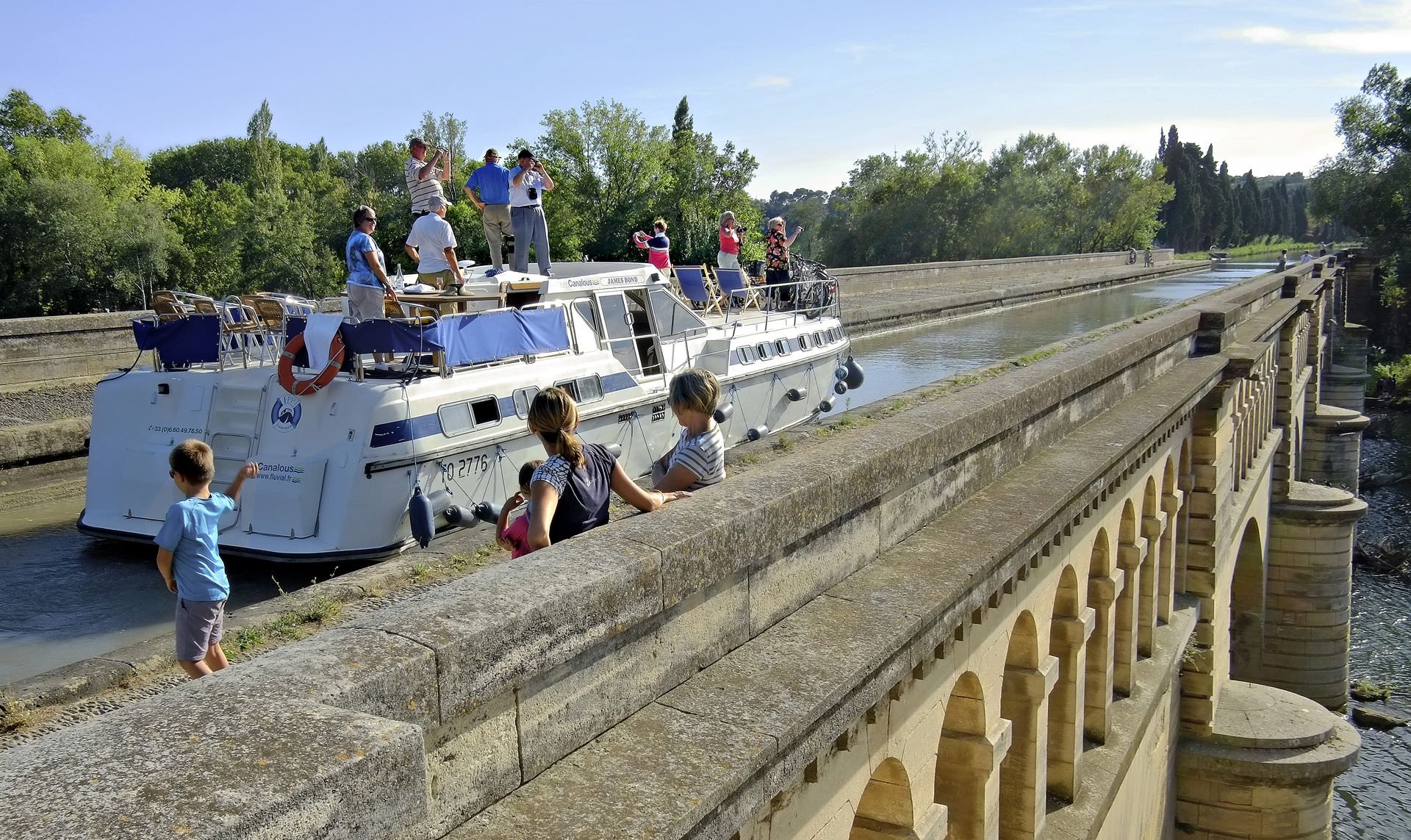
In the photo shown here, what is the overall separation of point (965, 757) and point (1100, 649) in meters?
4.42

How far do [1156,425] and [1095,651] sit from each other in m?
2.09

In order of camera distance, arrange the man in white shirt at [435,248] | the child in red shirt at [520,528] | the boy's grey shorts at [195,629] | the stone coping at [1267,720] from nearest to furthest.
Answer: the child in red shirt at [520,528] → the boy's grey shorts at [195,629] → the man in white shirt at [435,248] → the stone coping at [1267,720]

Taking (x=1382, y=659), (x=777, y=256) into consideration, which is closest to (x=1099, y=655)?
(x=777, y=256)

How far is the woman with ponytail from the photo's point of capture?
13.0 feet

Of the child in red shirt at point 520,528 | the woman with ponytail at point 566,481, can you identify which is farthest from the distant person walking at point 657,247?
the woman with ponytail at point 566,481

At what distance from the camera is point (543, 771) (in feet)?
9.93

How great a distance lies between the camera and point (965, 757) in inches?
226

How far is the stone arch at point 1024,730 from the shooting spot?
6781mm

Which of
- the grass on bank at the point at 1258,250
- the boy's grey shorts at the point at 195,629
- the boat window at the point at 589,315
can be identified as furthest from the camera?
the grass on bank at the point at 1258,250

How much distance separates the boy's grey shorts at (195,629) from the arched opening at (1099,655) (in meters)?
6.94

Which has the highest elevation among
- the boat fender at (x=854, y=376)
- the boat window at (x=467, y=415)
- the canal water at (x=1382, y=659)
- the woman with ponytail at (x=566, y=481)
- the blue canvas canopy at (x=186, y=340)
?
the blue canvas canopy at (x=186, y=340)

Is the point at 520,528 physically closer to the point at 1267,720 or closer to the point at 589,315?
the point at 589,315

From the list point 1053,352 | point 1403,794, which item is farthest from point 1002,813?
point 1403,794

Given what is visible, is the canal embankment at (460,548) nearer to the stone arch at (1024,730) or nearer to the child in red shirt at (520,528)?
the child in red shirt at (520,528)
